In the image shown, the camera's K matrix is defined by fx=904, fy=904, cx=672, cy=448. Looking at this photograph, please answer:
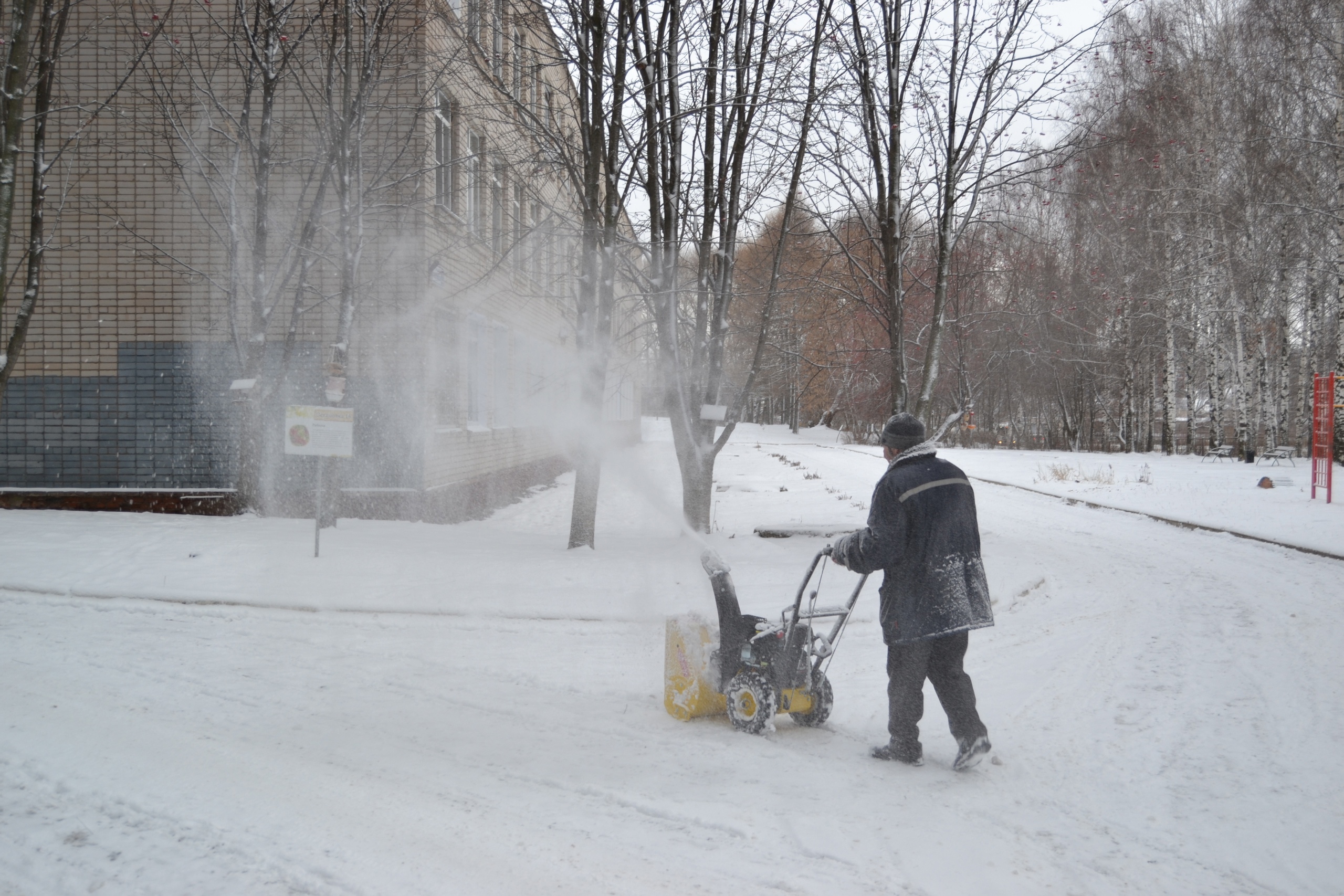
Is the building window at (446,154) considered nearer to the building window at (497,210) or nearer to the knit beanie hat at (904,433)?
the building window at (497,210)

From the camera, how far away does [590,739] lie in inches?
187

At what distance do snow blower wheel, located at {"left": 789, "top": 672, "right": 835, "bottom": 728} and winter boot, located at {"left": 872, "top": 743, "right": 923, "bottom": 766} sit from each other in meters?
0.49

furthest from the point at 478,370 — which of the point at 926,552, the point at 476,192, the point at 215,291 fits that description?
the point at 926,552

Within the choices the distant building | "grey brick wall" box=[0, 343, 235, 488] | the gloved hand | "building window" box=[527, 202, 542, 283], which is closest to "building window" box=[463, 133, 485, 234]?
"building window" box=[527, 202, 542, 283]

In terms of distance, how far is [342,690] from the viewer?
5512mm

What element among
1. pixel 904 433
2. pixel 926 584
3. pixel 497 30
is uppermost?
pixel 497 30

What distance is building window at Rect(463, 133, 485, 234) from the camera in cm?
1489

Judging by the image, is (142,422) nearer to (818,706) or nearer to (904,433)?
(818,706)

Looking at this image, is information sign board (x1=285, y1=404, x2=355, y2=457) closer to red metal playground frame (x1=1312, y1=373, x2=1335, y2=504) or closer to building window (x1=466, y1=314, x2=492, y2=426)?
building window (x1=466, y1=314, x2=492, y2=426)

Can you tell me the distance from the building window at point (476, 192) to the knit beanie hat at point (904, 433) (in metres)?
11.3

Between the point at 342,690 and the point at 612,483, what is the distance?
1570 cm

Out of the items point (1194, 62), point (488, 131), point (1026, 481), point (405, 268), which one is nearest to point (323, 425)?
point (405, 268)

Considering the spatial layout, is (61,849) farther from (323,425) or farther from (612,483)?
(612,483)

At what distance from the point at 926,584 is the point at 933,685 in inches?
19.7
